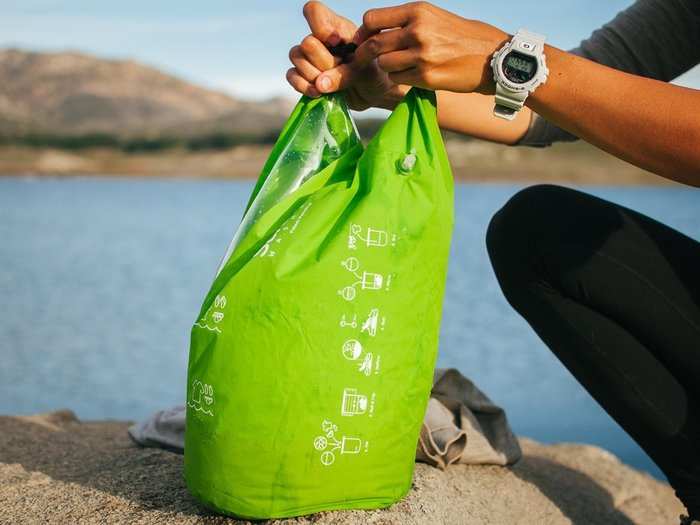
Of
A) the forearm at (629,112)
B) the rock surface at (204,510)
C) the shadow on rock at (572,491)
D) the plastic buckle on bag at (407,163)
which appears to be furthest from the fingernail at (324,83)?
the shadow on rock at (572,491)

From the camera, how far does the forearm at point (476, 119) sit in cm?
169

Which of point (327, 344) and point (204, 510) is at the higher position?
point (327, 344)

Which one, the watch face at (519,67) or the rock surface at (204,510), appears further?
the rock surface at (204,510)

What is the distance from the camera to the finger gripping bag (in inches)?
51.4

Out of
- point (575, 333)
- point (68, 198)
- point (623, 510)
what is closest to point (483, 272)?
point (623, 510)

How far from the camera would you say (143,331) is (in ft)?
19.1

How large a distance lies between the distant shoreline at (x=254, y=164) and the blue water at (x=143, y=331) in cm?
1195

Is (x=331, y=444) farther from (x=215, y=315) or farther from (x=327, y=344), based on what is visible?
(x=215, y=315)

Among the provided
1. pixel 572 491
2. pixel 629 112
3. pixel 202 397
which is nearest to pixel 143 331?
pixel 572 491

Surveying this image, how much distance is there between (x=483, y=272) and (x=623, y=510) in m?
6.79

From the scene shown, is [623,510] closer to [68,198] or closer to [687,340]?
[687,340]

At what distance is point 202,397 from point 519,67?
0.78 meters

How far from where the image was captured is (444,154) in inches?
56.9

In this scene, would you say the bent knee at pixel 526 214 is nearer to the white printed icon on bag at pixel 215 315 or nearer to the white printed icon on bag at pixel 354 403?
the white printed icon on bag at pixel 354 403
